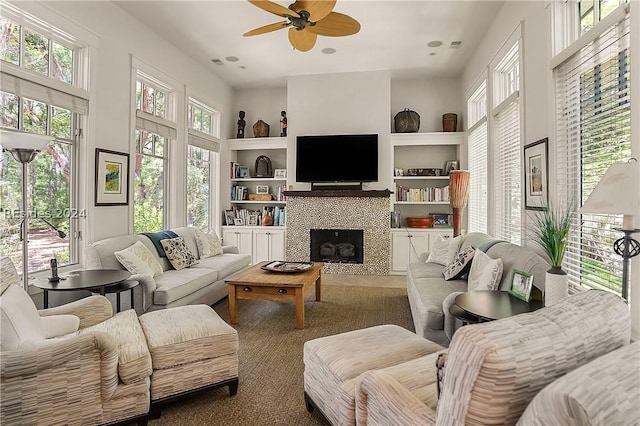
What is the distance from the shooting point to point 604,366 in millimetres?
909

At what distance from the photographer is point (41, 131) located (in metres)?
3.46

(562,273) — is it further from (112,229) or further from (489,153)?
(112,229)

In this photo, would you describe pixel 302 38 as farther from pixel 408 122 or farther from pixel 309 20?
pixel 408 122

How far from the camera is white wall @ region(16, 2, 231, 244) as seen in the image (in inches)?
145

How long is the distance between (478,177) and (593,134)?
305cm

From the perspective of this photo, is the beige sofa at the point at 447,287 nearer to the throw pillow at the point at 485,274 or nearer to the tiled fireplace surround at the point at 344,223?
the throw pillow at the point at 485,274

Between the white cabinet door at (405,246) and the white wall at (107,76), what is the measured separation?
392 cm

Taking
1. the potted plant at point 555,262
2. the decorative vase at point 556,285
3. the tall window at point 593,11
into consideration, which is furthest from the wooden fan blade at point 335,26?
the decorative vase at point 556,285

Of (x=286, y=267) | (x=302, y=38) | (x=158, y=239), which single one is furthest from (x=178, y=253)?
(x=302, y=38)

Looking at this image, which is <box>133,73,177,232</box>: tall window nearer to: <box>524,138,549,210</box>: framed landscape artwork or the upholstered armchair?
the upholstered armchair

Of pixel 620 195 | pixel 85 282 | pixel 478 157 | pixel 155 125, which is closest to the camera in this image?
pixel 620 195

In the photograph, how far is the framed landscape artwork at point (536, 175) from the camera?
121 inches

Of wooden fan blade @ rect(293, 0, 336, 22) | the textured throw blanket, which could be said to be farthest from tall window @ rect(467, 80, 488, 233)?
the textured throw blanket

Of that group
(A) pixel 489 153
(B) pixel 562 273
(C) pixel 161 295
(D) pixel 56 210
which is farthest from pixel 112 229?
(A) pixel 489 153
